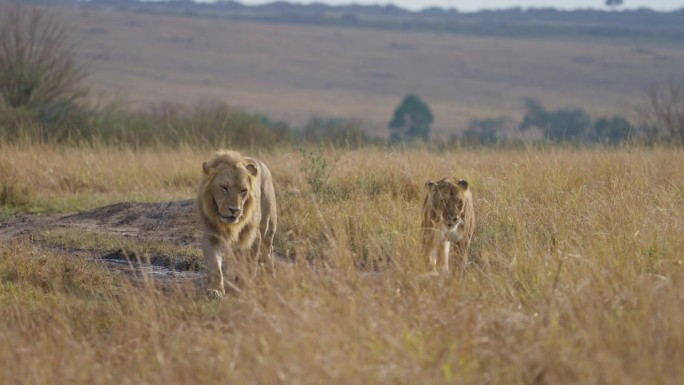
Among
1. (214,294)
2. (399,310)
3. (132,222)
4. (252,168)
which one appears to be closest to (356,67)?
(132,222)

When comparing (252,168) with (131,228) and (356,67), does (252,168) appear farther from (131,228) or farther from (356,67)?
(356,67)

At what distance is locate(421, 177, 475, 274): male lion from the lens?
7.61m

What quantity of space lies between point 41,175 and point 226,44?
9689 centimetres

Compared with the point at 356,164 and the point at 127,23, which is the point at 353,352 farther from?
the point at 127,23

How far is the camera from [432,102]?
86312 mm

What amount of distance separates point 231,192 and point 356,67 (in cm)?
9746

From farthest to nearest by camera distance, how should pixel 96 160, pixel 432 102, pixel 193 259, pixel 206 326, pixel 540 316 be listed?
1. pixel 432 102
2. pixel 96 160
3. pixel 193 259
4. pixel 206 326
5. pixel 540 316

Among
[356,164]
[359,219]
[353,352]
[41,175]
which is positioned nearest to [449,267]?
[359,219]

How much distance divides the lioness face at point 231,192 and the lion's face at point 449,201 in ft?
4.11

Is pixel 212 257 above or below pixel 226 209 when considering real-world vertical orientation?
below

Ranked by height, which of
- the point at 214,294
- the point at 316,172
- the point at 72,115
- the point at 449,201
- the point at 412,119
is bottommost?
the point at 412,119

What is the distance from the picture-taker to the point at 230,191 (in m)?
7.37

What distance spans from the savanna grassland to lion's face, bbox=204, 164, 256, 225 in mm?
498

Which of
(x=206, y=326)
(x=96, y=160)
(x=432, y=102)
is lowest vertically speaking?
(x=432, y=102)
